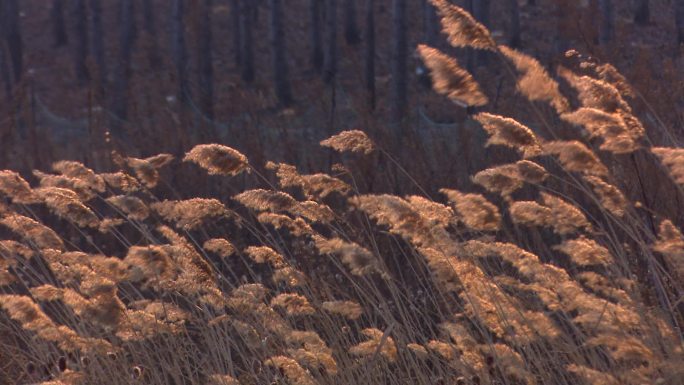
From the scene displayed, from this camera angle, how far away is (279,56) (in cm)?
2511

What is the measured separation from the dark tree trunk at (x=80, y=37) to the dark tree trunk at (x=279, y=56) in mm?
5222

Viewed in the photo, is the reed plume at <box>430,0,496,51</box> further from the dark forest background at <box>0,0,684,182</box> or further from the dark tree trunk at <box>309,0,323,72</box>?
the dark tree trunk at <box>309,0,323,72</box>

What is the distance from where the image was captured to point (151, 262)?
11.2 feet

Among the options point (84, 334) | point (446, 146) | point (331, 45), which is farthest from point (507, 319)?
point (331, 45)

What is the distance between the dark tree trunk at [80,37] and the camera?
2772 centimetres

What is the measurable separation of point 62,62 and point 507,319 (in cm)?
3027

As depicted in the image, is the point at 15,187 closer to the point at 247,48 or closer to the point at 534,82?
the point at 534,82

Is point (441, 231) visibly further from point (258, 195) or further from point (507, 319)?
point (258, 195)

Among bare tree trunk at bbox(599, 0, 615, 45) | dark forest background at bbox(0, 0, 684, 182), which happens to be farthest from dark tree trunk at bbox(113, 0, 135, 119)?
bare tree trunk at bbox(599, 0, 615, 45)

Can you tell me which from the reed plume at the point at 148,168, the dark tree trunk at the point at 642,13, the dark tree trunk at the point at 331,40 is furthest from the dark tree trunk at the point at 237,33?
the reed plume at the point at 148,168

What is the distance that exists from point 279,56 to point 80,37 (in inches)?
250

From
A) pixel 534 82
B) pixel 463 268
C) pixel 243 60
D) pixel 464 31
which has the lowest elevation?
pixel 243 60

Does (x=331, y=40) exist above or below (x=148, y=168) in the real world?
below

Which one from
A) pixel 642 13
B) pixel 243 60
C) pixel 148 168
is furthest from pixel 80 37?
pixel 148 168
